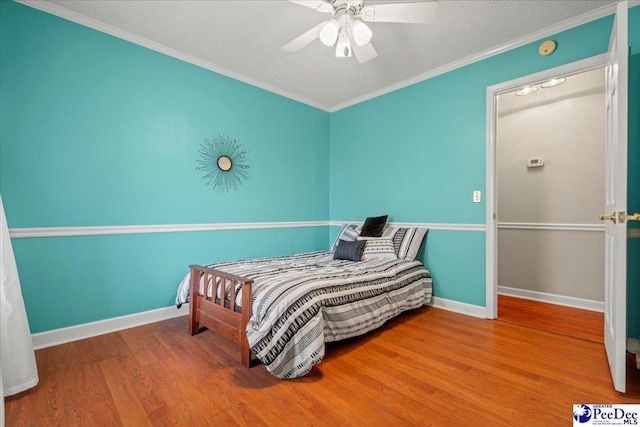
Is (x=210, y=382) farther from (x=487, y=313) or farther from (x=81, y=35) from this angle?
(x=81, y=35)

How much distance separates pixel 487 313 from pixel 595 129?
7.37 ft

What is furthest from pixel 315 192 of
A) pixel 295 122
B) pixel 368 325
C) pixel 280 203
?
pixel 368 325

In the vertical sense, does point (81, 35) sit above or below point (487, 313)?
above

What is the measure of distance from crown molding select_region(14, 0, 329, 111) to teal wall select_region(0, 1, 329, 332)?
5 centimetres

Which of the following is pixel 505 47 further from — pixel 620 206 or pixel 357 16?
pixel 620 206

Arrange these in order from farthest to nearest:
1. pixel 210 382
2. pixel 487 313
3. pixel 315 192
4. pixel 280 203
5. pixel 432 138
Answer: pixel 315 192, pixel 280 203, pixel 432 138, pixel 487 313, pixel 210 382

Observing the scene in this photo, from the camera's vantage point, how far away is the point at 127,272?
256 centimetres

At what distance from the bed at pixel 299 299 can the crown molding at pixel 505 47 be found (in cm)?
191

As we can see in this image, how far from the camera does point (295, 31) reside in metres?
2.48

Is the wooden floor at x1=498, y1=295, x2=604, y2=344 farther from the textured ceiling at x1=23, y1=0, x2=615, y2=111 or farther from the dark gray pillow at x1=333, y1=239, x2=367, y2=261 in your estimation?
the textured ceiling at x1=23, y1=0, x2=615, y2=111

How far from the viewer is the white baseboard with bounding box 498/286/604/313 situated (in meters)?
2.97

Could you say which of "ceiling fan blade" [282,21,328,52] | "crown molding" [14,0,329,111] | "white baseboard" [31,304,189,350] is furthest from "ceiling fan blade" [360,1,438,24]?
"white baseboard" [31,304,189,350]

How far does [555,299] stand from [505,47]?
2730mm

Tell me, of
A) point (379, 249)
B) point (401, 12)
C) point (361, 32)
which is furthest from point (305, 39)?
point (379, 249)
